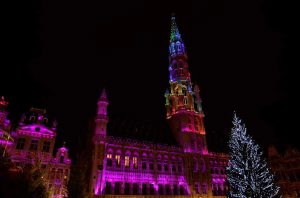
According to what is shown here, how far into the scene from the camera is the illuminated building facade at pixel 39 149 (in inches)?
1337

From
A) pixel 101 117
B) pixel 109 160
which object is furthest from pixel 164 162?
pixel 101 117

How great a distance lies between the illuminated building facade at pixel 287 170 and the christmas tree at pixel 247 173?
3283 cm

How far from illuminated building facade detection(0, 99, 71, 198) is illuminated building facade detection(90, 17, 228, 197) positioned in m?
4.79

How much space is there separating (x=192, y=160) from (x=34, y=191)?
31156 millimetres

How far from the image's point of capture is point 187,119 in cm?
5150

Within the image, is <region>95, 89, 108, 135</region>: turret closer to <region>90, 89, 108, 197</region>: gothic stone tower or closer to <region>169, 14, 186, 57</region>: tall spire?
<region>90, 89, 108, 197</region>: gothic stone tower

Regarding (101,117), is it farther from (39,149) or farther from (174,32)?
(174,32)

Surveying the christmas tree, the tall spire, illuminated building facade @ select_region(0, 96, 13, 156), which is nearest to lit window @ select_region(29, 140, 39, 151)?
illuminated building facade @ select_region(0, 96, 13, 156)

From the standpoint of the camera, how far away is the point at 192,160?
46781mm

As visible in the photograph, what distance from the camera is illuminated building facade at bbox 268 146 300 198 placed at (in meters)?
46.5

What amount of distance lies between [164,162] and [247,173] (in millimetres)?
25844

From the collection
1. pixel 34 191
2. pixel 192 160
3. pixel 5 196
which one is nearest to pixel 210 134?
pixel 192 160


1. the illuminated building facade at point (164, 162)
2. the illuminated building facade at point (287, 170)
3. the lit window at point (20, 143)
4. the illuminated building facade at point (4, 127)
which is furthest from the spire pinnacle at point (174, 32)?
the lit window at point (20, 143)

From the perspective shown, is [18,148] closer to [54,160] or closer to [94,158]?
[54,160]
